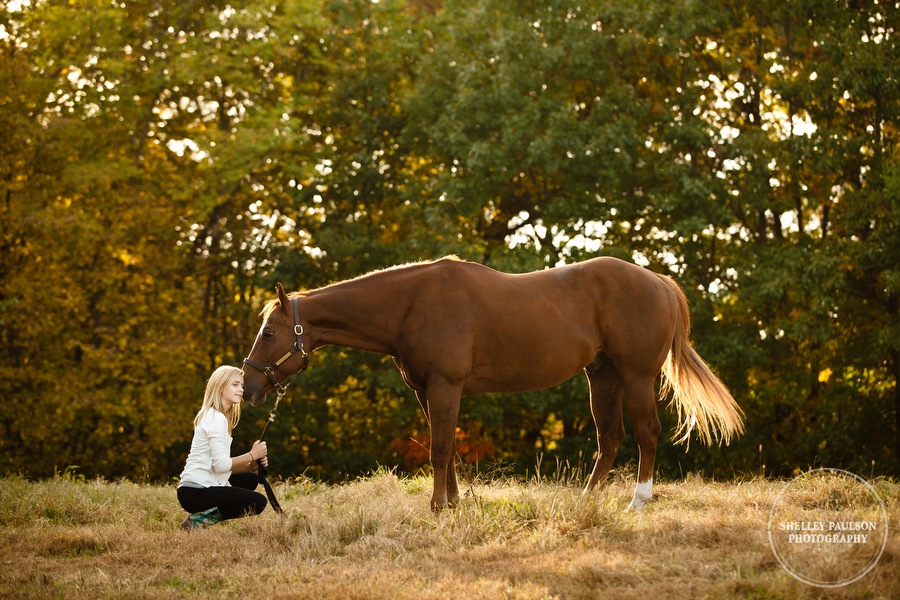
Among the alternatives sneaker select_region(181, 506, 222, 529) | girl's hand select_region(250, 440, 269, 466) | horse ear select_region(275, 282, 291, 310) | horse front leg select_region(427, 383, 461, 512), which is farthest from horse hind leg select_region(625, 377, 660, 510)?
sneaker select_region(181, 506, 222, 529)

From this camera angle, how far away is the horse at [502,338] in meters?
7.12

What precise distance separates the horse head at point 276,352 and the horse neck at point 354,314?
13cm

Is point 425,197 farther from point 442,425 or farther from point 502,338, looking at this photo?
point 442,425

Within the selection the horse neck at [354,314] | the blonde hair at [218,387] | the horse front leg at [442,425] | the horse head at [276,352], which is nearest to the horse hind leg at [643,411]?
the horse front leg at [442,425]

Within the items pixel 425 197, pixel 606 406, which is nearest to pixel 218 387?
pixel 606 406

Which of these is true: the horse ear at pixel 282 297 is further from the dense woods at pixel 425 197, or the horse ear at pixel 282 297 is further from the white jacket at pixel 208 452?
the dense woods at pixel 425 197

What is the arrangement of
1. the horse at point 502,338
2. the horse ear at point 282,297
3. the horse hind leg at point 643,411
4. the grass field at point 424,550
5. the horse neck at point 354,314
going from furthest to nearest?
the horse hind leg at point 643,411
the horse neck at point 354,314
the horse at point 502,338
the horse ear at point 282,297
the grass field at point 424,550

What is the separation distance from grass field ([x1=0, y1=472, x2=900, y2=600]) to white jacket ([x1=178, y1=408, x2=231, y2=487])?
0.42 meters

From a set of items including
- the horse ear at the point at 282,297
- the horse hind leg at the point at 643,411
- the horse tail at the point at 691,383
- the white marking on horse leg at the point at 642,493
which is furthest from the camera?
the horse tail at the point at 691,383

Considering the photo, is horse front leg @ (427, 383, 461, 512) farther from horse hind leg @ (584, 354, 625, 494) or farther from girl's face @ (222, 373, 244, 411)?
horse hind leg @ (584, 354, 625, 494)

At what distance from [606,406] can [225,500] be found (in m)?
3.51

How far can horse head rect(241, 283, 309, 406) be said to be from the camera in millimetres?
7074

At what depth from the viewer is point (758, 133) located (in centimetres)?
1767

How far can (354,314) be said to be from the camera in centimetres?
725
